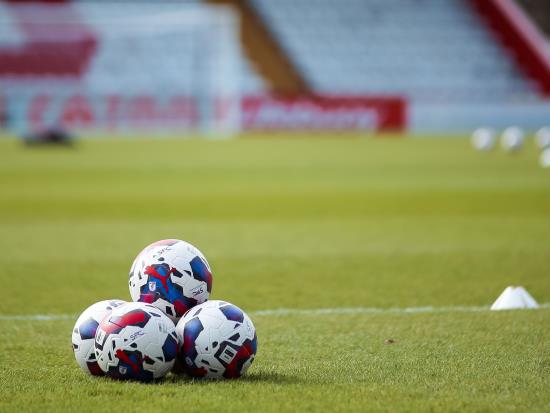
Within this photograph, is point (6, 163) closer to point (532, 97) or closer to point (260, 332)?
point (260, 332)

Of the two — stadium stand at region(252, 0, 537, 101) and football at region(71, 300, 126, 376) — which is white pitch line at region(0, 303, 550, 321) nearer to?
football at region(71, 300, 126, 376)

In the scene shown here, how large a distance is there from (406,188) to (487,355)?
13.5 m

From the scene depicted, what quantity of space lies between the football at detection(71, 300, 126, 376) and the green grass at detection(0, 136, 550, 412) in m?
0.08

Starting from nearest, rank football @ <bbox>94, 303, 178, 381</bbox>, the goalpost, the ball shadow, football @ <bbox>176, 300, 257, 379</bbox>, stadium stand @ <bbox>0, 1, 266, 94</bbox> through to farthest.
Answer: football @ <bbox>94, 303, 178, 381</bbox> < football @ <bbox>176, 300, 257, 379</bbox> < the ball shadow < the goalpost < stadium stand @ <bbox>0, 1, 266, 94</bbox>

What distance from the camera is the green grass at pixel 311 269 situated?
5363 millimetres

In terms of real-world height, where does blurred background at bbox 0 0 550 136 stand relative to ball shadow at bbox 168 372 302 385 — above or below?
below

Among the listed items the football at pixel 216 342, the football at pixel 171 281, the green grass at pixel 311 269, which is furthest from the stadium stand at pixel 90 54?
the football at pixel 216 342

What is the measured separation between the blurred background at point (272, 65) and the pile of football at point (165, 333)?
35497 mm

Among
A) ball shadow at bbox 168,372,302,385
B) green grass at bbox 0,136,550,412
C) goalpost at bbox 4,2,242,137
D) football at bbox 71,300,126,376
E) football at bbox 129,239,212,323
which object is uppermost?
football at bbox 129,239,212,323

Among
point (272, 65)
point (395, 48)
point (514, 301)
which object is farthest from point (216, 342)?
point (395, 48)

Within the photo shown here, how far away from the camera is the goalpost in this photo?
141 ft

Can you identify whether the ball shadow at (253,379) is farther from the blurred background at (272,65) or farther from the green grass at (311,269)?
the blurred background at (272,65)

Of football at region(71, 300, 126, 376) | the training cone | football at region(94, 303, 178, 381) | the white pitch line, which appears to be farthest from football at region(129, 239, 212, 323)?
the training cone

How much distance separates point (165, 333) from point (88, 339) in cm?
49
